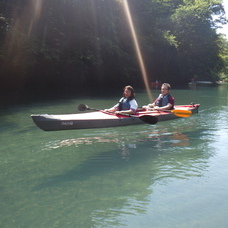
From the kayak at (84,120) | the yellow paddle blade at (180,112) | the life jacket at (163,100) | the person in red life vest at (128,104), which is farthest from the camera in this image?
the life jacket at (163,100)

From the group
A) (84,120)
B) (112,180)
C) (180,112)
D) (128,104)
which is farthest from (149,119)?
(112,180)

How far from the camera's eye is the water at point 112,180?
323cm

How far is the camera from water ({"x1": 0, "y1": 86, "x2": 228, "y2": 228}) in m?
3.23

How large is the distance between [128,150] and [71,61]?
15.4m

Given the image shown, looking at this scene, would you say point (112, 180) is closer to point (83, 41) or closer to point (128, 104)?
point (128, 104)

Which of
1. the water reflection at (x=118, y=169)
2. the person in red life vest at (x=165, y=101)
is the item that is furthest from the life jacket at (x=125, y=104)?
the person in red life vest at (x=165, y=101)

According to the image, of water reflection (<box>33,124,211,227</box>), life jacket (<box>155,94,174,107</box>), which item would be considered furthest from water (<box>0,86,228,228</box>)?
life jacket (<box>155,94,174,107</box>)

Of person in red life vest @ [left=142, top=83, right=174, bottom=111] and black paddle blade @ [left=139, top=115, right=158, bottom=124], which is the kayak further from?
person in red life vest @ [left=142, top=83, right=174, bottom=111]

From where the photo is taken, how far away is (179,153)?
5.68 m

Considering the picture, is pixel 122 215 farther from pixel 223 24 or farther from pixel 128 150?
pixel 223 24

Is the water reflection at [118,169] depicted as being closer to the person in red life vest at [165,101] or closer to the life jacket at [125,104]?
the life jacket at [125,104]

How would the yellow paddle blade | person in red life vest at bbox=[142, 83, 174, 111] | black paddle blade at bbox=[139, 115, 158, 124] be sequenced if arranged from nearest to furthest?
1. black paddle blade at bbox=[139, 115, 158, 124]
2. the yellow paddle blade
3. person in red life vest at bbox=[142, 83, 174, 111]

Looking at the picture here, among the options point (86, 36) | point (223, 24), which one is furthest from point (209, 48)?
point (86, 36)

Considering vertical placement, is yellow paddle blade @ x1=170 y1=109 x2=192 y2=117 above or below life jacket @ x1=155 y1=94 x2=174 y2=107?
below
